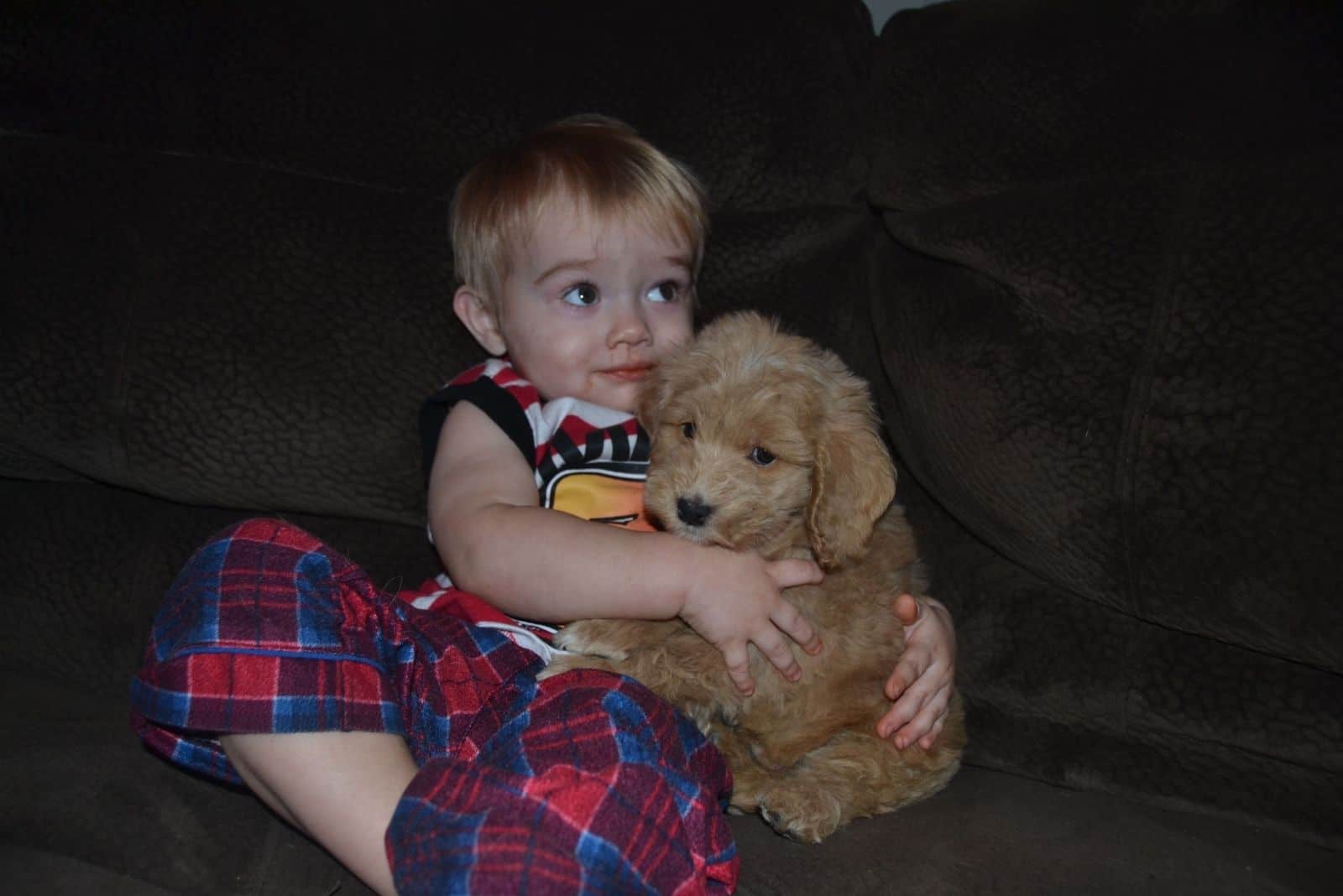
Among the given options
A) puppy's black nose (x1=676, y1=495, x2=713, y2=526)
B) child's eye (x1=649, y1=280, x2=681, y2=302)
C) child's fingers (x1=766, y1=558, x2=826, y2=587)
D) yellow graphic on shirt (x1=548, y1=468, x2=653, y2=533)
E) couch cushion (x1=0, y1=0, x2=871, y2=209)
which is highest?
couch cushion (x1=0, y1=0, x2=871, y2=209)

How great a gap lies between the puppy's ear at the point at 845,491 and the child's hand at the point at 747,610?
82 millimetres

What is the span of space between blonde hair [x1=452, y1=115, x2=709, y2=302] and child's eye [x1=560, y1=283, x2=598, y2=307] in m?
0.12

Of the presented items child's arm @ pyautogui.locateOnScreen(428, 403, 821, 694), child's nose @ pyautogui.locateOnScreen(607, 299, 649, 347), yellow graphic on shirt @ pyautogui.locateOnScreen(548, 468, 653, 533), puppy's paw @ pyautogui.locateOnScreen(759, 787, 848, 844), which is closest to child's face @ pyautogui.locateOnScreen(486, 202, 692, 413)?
child's nose @ pyautogui.locateOnScreen(607, 299, 649, 347)

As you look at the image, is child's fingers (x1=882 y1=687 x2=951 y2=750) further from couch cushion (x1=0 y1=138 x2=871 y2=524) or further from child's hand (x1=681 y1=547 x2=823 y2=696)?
couch cushion (x1=0 y1=138 x2=871 y2=524)

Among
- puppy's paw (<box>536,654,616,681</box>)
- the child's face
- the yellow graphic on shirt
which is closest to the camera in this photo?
puppy's paw (<box>536,654,616,681</box>)

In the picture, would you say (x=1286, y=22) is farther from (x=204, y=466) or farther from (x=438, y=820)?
(x=204, y=466)

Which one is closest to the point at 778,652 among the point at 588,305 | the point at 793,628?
the point at 793,628

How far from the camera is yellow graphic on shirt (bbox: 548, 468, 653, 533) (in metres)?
1.80

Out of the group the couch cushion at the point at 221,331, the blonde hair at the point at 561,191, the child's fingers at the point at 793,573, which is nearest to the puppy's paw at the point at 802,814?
the child's fingers at the point at 793,573

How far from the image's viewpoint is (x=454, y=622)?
5.58 ft

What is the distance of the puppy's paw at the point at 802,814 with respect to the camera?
1509mm

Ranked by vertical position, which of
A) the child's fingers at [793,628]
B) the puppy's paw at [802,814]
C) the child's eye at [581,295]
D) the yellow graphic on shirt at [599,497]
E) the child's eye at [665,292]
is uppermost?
the child's eye at [581,295]

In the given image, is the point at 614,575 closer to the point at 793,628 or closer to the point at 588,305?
the point at 793,628

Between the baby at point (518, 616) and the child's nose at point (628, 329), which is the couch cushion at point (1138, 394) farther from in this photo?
the child's nose at point (628, 329)
